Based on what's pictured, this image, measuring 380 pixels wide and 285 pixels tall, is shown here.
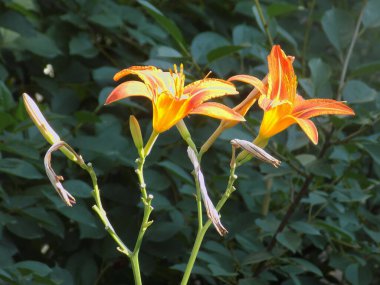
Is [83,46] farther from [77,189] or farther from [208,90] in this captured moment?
[208,90]

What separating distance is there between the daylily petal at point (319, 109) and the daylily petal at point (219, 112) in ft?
0.43

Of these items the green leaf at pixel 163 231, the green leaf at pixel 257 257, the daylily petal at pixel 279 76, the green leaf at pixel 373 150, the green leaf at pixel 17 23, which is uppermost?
the daylily petal at pixel 279 76

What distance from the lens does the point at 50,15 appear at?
2.54m

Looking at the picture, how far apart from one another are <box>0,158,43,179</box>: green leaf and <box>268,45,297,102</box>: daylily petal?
28.4 inches

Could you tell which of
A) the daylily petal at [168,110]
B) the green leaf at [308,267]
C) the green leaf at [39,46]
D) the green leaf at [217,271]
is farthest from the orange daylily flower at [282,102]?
the green leaf at [39,46]

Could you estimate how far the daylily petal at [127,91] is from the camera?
4.11 feet

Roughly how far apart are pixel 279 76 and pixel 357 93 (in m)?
0.80

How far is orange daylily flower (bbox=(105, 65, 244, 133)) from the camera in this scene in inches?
49.6

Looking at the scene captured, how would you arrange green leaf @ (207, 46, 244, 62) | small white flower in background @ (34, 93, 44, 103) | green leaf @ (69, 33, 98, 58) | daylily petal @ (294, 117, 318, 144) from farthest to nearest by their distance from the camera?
small white flower in background @ (34, 93, 44, 103)
green leaf @ (69, 33, 98, 58)
green leaf @ (207, 46, 244, 62)
daylily petal @ (294, 117, 318, 144)

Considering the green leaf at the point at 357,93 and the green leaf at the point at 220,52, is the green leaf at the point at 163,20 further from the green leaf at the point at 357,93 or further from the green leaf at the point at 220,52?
the green leaf at the point at 357,93

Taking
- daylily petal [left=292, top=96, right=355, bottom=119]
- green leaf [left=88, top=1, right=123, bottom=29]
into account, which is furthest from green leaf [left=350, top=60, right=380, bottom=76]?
daylily petal [left=292, top=96, right=355, bottom=119]

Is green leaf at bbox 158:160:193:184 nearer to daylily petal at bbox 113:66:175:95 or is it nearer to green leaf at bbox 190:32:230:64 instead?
green leaf at bbox 190:32:230:64

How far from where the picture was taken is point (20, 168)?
189cm

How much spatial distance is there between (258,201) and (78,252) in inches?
20.8
